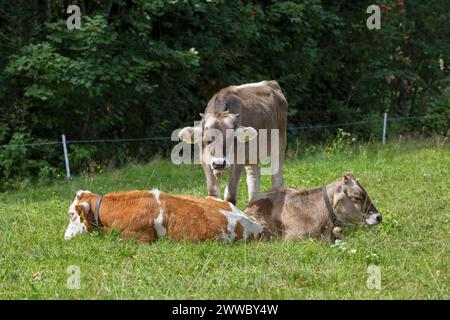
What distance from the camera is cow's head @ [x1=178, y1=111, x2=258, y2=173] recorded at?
8.51 metres

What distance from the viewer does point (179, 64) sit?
15.7m

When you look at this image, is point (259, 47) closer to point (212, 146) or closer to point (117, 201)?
point (212, 146)

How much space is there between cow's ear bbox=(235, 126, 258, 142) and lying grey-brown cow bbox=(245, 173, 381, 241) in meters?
1.00

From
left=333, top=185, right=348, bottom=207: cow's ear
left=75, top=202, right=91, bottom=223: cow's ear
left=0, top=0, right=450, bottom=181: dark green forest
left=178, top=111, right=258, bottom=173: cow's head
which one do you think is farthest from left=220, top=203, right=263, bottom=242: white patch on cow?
left=0, top=0, right=450, bottom=181: dark green forest

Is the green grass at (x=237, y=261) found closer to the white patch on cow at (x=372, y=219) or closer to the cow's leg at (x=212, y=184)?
the white patch on cow at (x=372, y=219)

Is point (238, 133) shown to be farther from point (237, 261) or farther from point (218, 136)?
point (237, 261)

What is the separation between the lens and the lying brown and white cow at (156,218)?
7457 mm

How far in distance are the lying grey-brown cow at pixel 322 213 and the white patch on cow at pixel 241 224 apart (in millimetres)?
243

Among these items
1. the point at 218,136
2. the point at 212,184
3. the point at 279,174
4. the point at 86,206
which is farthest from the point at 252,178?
the point at 86,206

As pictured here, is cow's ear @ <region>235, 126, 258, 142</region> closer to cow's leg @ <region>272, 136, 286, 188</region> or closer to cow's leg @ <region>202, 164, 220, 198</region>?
cow's leg @ <region>202, 164, 220, 198</region>

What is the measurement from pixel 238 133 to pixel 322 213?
145cm

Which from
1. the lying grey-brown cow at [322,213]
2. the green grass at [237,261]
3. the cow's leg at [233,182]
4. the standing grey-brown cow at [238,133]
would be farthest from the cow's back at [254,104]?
the lying grey-brown cow at [322,213]

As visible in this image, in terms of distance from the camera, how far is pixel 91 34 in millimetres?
13930
